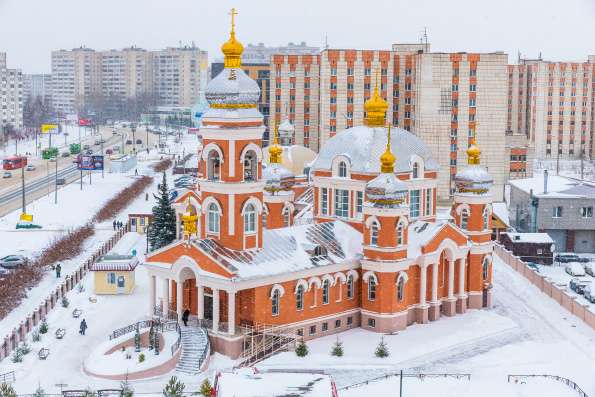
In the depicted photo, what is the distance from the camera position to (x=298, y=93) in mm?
80062

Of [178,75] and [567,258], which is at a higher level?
[178,75]

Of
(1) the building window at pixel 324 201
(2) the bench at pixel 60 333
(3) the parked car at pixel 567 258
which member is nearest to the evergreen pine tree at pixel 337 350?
(1) the building window at pixel 324 201

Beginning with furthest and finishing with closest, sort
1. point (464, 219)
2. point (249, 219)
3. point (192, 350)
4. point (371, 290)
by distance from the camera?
→ point (464, 219) < point (371, 290) < point (249, 219) < point (192, 350)

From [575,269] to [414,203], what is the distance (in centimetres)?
1399

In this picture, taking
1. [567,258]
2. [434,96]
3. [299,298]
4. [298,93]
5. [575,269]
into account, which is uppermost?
[298,93]

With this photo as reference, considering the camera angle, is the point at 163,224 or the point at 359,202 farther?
the point at 163,224

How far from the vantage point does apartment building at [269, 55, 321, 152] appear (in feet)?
261

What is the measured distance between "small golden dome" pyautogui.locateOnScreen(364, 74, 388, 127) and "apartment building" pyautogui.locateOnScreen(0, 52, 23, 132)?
350 feet

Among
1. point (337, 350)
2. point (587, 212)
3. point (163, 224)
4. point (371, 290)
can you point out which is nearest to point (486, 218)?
point (371, 290)

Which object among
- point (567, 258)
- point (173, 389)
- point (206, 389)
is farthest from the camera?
point (567, 258)

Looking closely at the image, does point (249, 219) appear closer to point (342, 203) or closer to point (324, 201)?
point (342, 203)

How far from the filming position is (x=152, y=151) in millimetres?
130125

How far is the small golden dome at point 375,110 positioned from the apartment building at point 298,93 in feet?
120

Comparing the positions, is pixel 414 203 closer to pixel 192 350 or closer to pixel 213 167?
pixel 213 167
